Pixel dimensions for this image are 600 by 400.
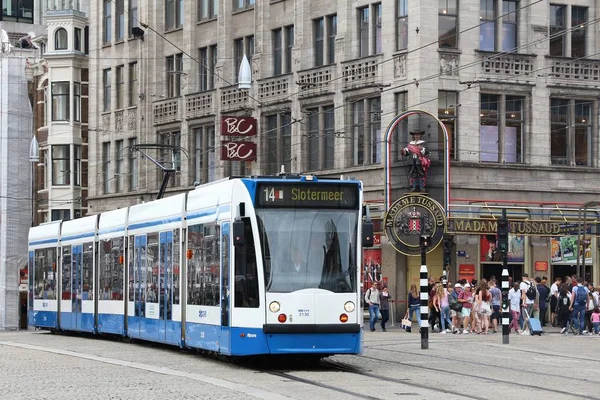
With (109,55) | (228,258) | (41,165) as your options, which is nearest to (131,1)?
(109,55)

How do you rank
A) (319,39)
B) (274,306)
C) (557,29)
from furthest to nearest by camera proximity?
(319,39) < (557,29) < (274,306)

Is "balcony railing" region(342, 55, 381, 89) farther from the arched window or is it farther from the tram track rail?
the arched window

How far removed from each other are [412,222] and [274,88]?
35.5 ft

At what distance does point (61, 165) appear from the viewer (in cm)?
6850

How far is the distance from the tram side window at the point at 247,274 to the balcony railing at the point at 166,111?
1518 inches

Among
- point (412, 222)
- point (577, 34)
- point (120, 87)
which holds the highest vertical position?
point (577, 34)

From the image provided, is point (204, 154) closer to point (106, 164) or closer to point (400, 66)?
point (106, 164)

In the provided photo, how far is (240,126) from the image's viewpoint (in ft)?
174

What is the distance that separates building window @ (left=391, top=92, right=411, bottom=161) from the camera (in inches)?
1848

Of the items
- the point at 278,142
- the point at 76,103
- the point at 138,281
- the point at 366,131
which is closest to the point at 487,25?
the point at 366,131

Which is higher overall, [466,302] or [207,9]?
[207,9]

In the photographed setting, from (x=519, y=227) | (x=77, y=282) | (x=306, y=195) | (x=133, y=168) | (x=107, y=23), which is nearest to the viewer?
(x=306, y=195)

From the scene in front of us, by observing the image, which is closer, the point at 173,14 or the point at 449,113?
the point at 449,113

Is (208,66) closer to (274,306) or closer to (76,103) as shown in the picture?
(76,103)
